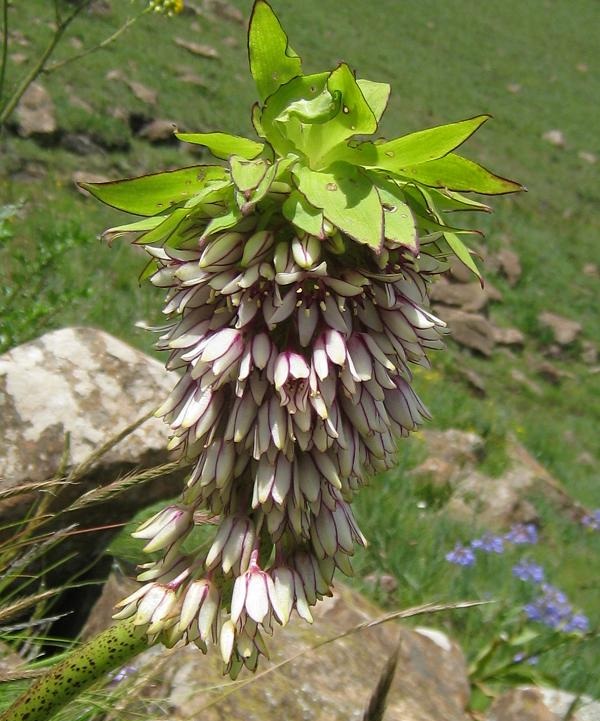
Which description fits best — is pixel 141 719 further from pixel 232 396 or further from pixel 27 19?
pixel 27 19

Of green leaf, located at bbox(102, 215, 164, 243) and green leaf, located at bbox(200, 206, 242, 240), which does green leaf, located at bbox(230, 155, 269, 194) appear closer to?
green leaf, located at bbox(200, 206, 242, 240)

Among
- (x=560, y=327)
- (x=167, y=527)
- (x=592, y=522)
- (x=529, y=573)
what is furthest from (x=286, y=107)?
(x=560, y=327)

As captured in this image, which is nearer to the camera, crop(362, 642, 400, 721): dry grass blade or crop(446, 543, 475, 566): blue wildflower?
crop(362, 642, 400, 721): dry grass blade

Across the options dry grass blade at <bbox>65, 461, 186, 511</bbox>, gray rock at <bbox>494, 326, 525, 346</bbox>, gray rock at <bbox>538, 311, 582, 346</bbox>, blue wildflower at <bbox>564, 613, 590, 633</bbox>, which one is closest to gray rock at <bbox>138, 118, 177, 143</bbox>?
gray rock at <bbox>494, 326, 525, 346</bbox>

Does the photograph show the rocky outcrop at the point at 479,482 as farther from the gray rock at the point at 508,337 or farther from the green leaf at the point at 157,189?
the gray rock at the point at 508,337

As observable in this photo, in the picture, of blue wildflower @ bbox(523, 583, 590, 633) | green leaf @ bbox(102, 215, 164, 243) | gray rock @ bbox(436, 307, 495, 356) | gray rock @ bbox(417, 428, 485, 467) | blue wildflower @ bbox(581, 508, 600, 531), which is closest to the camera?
green leaf @ bbox(102, 215, 164, 243)
